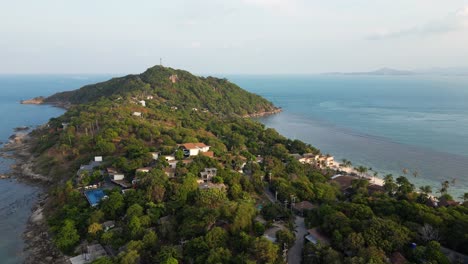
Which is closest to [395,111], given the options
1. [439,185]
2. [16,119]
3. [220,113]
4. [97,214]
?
[220,113]

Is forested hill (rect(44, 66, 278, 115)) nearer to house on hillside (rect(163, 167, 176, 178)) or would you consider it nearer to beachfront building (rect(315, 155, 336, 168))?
beachfront building (rect(315, 155, 336, 168))

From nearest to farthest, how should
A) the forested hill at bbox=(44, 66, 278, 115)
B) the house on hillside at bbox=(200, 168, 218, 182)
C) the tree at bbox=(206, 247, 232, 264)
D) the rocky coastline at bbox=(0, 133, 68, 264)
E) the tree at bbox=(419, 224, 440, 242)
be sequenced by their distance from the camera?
the tree at bbox=(206, 247, 232, 264) < the tree at bbox=(419, 224, 440, 242) < the rocky coastline at bbox=(0, 133, 68, 264) < the house on hillside at bbox=(200, 168, 218, 182) < the forested hill at bbox=(44, 66, 278, 115)

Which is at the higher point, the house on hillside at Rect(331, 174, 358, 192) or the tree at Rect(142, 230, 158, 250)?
the tree at Rect(142, 230, 158, 250)

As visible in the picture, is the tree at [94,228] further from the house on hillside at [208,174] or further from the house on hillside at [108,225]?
the house on hillside at [208,174]

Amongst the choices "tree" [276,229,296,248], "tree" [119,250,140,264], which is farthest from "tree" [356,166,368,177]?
"tree" [119,250,140,264]

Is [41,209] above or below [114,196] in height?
below

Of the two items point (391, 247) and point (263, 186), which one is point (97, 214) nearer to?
point (263, 186)
